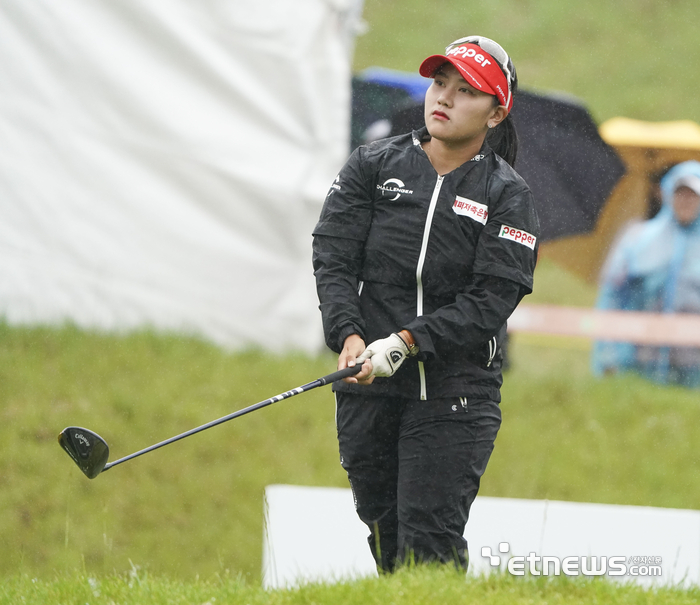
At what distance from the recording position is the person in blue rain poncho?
938 cm

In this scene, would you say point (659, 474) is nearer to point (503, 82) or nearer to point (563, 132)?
point (563, 132)

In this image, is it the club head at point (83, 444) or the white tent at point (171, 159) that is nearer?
the club head at point (83, 444)

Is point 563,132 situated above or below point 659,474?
above

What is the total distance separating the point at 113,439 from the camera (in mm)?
8578

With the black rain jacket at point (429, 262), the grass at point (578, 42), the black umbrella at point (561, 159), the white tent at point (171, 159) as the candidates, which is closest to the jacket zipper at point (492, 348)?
the black rain jacket at point (429, 262)

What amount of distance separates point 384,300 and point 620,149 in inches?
269

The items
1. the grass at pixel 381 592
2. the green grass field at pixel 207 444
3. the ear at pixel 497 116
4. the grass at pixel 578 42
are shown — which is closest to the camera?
the grass at pixel 381 592

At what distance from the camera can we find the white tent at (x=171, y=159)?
9234mm

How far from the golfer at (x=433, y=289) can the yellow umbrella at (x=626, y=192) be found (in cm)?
580

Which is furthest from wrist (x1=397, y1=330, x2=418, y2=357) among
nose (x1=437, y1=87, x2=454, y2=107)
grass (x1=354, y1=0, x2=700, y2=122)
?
grass (x1=354, y1=0, x2=700, y2=122)

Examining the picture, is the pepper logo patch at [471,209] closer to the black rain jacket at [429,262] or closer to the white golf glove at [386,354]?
the black rain jacket at [429,262]

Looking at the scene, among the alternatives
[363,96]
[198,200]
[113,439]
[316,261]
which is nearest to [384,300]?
[316,261]

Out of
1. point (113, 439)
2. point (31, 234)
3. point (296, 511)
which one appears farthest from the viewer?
point (31, 234)

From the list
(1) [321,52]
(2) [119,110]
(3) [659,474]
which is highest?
(1) [321,52]
